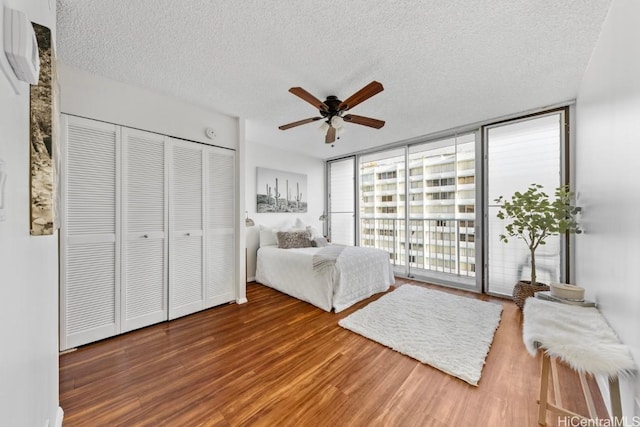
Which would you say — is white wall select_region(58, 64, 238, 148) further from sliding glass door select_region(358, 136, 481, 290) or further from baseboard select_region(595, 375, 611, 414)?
baseboard select_region(595, 375, 611, 414)

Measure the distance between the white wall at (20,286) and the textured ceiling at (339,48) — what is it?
860 mm

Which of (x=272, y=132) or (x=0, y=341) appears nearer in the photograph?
(x=0, y=341)

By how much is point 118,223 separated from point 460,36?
3.33 m

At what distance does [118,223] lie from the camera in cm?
233

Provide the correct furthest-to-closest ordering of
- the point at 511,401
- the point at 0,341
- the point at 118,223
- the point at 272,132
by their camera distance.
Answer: the point at 272,132 → the point at 118,223 → the point at 511,401 → the point at 0,341

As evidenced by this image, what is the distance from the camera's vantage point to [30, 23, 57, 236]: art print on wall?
33.0 inches

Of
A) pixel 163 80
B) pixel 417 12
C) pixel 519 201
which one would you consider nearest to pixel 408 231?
pixel 519 201

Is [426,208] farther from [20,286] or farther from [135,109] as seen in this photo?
[20,286]

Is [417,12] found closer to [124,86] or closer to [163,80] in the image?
[163,80]

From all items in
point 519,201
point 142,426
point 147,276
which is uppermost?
point 519,201

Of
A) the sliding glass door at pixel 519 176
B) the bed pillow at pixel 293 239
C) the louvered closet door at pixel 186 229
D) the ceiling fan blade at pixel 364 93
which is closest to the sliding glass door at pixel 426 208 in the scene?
the sliding glass door at pixel 519 176

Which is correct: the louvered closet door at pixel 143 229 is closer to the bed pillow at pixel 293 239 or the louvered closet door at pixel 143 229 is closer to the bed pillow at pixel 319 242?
the bed pillow at pixel 293 239

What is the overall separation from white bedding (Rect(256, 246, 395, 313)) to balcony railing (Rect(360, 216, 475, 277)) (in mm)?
930

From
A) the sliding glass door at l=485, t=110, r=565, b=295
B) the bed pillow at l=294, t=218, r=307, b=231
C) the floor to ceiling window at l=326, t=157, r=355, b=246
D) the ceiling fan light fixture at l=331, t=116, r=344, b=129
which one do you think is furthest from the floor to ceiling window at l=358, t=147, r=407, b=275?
the ceiling fan light fixture at l=331, t=116, r=344, b=129
